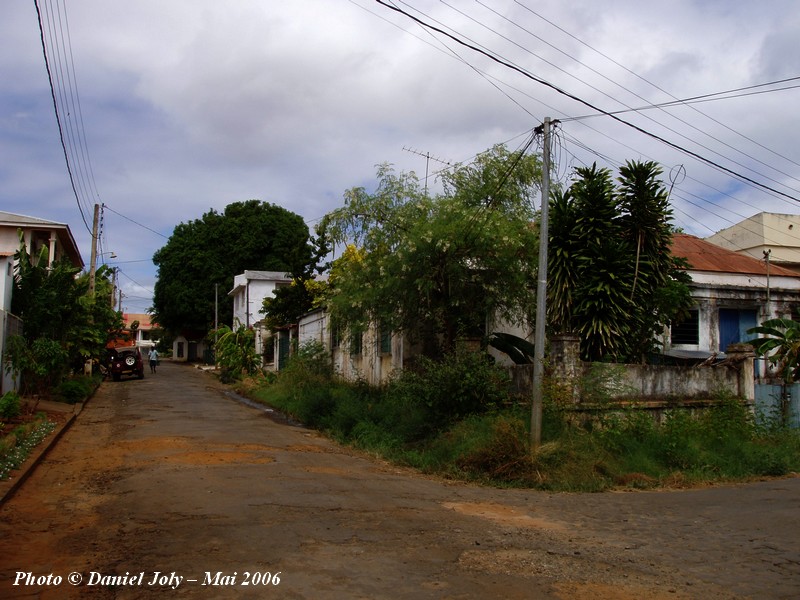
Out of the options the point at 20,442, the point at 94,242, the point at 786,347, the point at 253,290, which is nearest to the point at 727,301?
the point at 786,347

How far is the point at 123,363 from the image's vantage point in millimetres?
34250

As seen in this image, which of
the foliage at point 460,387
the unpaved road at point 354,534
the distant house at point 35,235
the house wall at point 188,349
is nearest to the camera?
the unpaved road at point 354,534

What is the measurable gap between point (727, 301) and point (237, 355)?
22.4m

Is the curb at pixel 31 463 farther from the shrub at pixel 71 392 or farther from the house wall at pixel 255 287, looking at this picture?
the house wall at pixel 255 287

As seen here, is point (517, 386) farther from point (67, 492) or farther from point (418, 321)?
point (67, 492)

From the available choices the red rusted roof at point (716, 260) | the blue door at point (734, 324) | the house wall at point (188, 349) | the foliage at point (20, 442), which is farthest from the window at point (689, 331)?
the house wall at point (188, 349)

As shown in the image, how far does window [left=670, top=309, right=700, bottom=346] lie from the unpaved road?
935 cm

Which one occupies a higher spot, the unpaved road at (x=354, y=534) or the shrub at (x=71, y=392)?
the shrub at (x=71, y=392)

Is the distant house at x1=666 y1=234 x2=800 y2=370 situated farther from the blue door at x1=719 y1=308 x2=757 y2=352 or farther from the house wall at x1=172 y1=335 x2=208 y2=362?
the house wall at x1=172 y1=335 x2=208 y2=362

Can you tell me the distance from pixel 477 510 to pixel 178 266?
1827 inches

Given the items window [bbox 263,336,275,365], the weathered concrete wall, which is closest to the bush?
the weathered concrete wall

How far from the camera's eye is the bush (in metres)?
14.3

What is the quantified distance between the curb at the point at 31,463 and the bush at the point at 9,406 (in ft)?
2.96

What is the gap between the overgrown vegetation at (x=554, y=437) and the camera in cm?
1212
